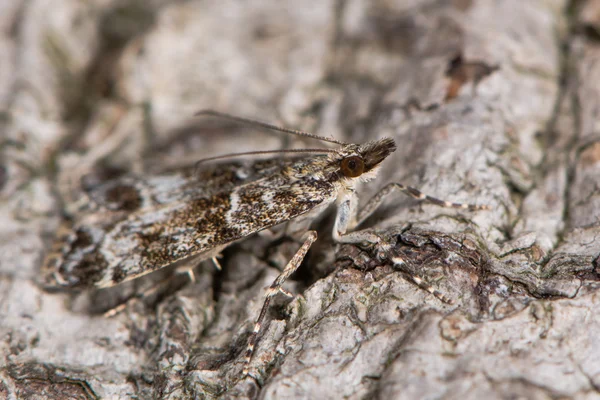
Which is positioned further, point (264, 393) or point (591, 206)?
point (591, 206)

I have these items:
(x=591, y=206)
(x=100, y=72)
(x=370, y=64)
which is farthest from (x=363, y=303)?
(x=100, y=72)

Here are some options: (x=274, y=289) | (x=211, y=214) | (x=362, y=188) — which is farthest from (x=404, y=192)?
(x=211, y=214)

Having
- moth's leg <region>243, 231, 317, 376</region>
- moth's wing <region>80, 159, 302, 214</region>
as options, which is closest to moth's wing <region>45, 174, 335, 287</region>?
moth's wing <region>80, 159, 302, 214</region>

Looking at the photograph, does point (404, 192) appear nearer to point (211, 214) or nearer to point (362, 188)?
point (362, 188)

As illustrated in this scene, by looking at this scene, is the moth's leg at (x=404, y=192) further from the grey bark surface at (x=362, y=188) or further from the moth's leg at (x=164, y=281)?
the moth's leg at (x=164, y=281)

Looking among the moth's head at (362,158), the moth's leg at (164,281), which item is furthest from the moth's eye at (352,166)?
the moth's leg at (164,281)

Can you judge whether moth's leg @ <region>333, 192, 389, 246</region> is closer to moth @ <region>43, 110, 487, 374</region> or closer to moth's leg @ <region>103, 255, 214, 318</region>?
moth @ <region>43, 110, 487, 374</region>

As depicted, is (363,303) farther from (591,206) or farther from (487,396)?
(591,206)
